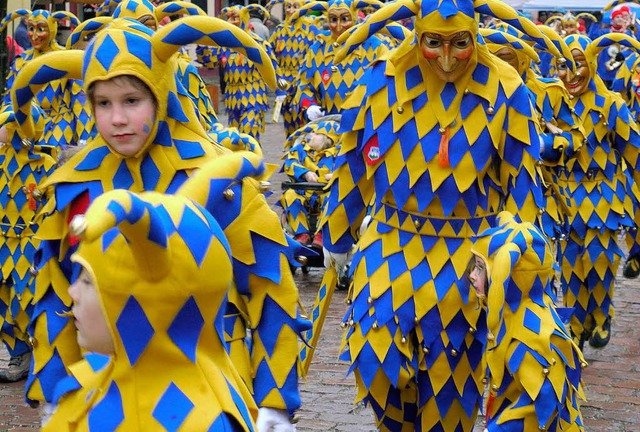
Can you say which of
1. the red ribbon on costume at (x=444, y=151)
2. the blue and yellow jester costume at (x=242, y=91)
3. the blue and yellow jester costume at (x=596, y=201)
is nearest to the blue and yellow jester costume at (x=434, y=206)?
the red ribbon on costume at (x=444, y=151)

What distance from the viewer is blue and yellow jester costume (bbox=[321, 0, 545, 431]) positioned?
552cm

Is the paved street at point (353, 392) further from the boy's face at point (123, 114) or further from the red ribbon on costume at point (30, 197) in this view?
the boy's face at point (123, 114)

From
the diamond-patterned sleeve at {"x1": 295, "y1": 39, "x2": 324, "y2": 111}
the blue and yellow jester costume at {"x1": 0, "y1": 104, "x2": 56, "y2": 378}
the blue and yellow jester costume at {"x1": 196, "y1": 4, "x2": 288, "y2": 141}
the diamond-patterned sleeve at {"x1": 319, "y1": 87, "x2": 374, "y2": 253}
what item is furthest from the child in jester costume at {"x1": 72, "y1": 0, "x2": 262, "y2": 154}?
the blue and yellow jester costume at {"x1": 196, "y1": 4, "x2": 288, "y2": 141}

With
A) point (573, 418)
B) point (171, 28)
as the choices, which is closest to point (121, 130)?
point (171, 28)

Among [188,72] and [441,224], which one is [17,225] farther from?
[441,224]

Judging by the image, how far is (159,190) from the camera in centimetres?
423

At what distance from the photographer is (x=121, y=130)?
4098 millimetres

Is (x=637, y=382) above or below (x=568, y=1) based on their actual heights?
above

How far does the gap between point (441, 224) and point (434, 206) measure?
0.08 m

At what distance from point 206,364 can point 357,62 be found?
9635 millimetres

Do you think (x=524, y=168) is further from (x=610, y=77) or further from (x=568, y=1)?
(x=568, y=1)

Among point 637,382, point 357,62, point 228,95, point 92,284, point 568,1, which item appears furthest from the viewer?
point 568,1

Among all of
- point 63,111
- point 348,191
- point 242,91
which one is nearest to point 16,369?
point 63,111

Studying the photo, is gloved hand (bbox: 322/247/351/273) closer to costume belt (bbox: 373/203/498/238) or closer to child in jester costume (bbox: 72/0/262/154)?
costume belt (bbox: 373/203/498/238)
